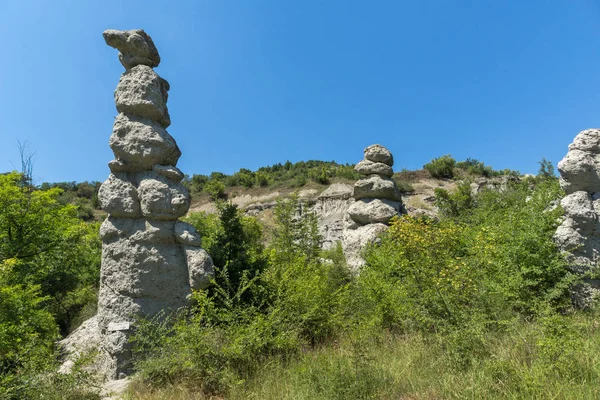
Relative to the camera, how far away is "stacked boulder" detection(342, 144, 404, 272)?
13.0 meters

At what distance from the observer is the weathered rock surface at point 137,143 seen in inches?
285

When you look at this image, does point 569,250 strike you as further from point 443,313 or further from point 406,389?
point 406,389

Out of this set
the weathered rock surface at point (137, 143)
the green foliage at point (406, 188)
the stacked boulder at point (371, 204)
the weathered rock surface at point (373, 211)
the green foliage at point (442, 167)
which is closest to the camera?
the weathered rock surface at point (137, 143)

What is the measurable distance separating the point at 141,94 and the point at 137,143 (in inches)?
40.5

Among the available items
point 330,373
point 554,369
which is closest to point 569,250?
point 554,369

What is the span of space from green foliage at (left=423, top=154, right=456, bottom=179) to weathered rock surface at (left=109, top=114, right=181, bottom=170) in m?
31.8

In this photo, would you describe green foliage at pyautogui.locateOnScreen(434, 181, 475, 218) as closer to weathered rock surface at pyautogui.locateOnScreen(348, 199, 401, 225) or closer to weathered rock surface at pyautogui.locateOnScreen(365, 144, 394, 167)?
weathered rock surface at pyautogui.locateOnScreen(365, 144, 394, 167)

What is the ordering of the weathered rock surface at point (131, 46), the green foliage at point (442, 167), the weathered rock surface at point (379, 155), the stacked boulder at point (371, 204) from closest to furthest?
the weathered rock surface at point (131, 46)
the stacked boulder at point (371, 204)
the weathered rock surface at point (379, 155)
the green foliage at point (442, 167)

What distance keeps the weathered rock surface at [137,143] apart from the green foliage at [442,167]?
31.8 metres

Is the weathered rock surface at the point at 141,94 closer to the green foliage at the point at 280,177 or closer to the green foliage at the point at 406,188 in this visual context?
the green foliage at the point at 280,177

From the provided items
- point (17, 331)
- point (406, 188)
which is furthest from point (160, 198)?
point (406, 188)

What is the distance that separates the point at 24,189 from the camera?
509 inches

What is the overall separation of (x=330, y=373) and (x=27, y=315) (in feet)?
18.6

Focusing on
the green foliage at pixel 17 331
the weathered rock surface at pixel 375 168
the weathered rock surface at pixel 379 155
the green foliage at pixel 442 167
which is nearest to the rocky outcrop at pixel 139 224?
the green foliage at pixel 17 331
